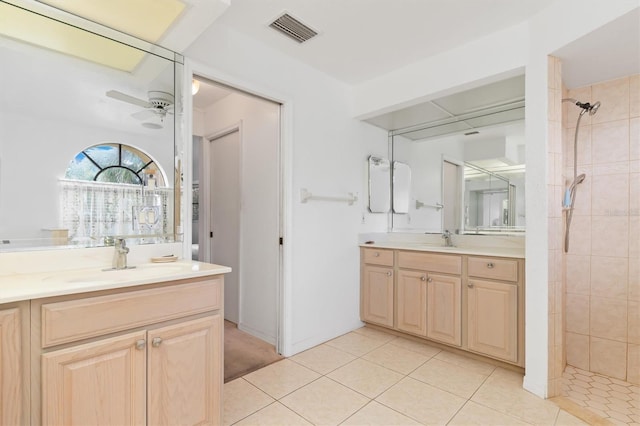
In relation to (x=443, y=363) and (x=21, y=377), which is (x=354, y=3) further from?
(x=443, y=363)

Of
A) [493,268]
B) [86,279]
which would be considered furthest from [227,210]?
[493,268]

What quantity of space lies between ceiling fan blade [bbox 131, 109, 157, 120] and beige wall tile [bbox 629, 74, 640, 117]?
3195mm

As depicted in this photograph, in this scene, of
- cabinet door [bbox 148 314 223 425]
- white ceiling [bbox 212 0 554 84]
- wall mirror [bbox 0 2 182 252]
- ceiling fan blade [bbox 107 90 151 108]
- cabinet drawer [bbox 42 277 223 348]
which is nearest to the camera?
cabinet drawer [bbox 42 277 223 348]

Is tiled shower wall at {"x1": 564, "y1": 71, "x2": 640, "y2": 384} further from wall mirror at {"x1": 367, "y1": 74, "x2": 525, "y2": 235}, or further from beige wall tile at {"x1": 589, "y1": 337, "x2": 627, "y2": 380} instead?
wall mirror at {"x1": 367, "y1": 74, "x2": 525, "y2": 235}

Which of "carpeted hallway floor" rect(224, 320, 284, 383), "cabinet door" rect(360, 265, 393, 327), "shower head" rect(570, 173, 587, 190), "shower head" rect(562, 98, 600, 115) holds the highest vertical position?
"shower head" rect(562, 98, 600, 115)

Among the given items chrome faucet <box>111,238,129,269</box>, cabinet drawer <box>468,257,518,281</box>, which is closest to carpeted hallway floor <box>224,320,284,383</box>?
chrome faucet <box>111,238,129,269</box>

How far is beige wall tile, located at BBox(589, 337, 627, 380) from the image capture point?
226 centimetres

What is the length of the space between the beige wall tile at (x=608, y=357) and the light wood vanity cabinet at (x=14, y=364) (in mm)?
3270

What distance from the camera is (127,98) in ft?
6.03

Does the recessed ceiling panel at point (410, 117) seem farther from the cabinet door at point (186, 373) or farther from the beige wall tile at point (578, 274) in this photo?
the cabinet door at point (186, 373)

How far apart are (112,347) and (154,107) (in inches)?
53.1

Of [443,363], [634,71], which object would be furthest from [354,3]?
[443,363]

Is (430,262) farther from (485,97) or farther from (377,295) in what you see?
(485,97)

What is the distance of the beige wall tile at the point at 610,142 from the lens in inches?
90.0
